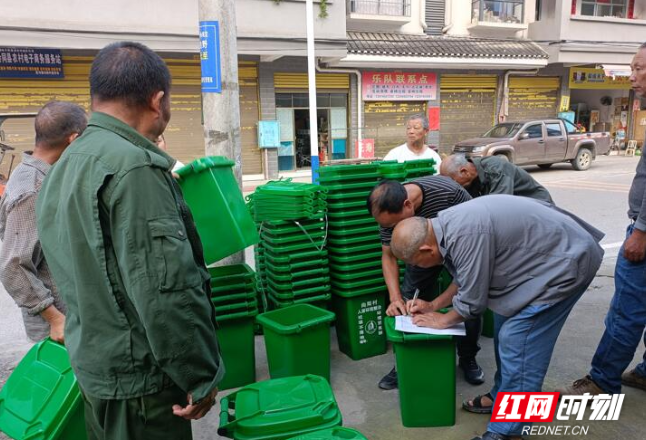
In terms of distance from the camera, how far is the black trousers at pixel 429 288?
3303 mm

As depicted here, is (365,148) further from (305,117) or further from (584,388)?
(584,388)

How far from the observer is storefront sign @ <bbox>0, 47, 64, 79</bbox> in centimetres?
1095

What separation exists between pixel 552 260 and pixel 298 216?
5.39ft

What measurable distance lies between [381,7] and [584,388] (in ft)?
48.8

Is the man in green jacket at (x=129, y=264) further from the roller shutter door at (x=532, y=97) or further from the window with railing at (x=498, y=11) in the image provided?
the roller shutter door at (x=532, y=97)

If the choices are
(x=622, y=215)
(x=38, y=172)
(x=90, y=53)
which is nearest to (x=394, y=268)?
(x=38, y=172)

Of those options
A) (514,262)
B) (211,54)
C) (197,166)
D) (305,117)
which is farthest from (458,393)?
(305,117)

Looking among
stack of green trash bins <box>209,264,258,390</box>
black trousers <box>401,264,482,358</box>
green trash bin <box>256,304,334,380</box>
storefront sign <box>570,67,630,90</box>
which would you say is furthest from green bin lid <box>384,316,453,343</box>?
storefront sign <box>570,67,630,90</box>

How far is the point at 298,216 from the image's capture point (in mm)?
3416

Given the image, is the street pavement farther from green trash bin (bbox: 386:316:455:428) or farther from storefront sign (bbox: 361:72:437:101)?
storefront sign (bbox: 361:72:437:101)

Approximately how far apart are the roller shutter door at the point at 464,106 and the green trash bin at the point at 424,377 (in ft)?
50.4

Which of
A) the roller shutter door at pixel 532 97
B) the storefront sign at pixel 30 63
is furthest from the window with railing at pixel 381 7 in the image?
the storefront sign at pixel 30 63

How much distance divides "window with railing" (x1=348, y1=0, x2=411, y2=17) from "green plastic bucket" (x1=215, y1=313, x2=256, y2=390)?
13854mm

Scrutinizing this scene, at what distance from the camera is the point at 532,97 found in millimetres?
18938
